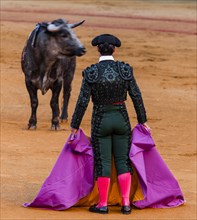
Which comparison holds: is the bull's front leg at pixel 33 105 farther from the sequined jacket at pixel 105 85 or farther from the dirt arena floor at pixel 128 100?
the sequined jacket at pixel 105 85

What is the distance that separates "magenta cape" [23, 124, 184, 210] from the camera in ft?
34.4

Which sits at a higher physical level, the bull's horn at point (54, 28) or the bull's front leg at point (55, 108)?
the bull's horn at point (54, 28)

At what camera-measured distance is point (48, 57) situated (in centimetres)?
1609

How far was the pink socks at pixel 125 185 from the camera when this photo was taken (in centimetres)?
1038

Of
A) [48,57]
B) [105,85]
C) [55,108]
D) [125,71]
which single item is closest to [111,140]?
[105,85]

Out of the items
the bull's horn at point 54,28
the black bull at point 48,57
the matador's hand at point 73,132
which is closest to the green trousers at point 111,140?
Result: the matador's hand at point 73,132

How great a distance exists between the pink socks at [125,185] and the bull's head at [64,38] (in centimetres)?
515

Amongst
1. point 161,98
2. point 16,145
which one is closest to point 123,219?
point 16,145

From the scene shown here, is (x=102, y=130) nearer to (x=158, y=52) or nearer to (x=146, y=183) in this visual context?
(x=146, y=183)

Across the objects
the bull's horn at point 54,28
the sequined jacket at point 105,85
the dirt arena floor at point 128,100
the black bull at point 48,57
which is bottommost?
the dirt arena floor at point 128,100

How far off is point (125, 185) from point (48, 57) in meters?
6.00

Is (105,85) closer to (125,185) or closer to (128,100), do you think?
(125,185)

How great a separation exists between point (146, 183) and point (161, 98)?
373 inches

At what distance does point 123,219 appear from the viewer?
1016 centimetres
